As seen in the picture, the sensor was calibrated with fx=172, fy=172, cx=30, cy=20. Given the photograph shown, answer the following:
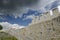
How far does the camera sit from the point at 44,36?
59.4 feet

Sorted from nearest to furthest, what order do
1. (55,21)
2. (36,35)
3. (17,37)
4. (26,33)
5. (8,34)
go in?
(55,21)
(36,35)
(26,33)
(17,37)
(8,34)

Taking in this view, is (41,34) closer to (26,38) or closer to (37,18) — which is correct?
(37,18)

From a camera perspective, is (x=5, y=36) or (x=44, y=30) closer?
(x=44, y=30)

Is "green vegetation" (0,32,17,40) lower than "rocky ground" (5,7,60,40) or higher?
higher

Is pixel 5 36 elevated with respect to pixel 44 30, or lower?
elevated

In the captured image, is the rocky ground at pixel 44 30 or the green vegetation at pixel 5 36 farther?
the green vegetation at pixel 5 36

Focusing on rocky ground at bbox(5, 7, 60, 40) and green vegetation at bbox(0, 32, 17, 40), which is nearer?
rocky ground at bbox(5, 7, 60, 40)

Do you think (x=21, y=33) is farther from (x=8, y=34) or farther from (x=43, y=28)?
(x=43, y=28)

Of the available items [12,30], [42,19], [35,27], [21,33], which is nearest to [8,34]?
[12,30]

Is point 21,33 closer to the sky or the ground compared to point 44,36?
closer to the sky

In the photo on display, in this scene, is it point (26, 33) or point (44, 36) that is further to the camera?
point (26, 33)

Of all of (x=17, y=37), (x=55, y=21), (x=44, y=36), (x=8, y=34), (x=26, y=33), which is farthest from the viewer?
(x=8, y=34)

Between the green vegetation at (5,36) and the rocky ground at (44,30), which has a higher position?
the green vegetation at (5,36)

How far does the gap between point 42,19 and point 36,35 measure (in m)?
2.39
